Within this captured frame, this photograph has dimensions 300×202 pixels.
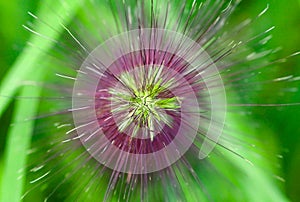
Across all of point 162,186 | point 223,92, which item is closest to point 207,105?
point 223,92

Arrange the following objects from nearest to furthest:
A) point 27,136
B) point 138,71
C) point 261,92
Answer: point 138,71, point 27,136, point 261,92

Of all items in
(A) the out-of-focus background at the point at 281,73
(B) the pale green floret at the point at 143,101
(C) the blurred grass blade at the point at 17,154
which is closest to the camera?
(B) the pale green floret at the point at 143,101

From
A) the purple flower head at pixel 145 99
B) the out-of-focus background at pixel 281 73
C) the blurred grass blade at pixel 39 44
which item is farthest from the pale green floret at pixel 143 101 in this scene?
the out-of-focus background at pixel 281 73

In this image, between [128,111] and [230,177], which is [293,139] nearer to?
[230,177]

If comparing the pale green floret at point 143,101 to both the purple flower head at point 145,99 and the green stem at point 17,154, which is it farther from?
the green stem at point 17,154

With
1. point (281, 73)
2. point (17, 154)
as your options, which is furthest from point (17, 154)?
point (281, 73)

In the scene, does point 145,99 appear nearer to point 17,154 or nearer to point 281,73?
point 17,154
